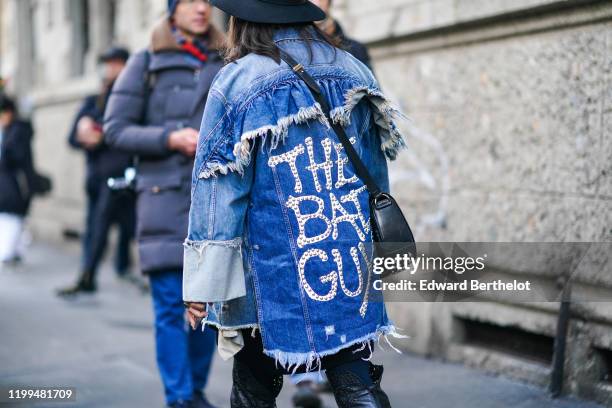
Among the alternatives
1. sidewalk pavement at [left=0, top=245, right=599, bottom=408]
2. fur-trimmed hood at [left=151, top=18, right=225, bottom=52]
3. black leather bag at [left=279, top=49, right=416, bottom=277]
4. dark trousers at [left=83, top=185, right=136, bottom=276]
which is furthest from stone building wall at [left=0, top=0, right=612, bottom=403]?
dark trousers at [left=83, top=185, right=136, bottom=276]

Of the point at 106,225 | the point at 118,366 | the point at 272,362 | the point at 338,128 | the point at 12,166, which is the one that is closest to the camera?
the point at 338,128

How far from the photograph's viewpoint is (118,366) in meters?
5.33

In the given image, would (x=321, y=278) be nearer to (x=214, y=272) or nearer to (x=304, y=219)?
(x=304, y=219)

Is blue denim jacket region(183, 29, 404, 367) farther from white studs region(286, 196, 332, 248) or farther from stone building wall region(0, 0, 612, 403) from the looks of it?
stone building wall region(0, 0, 612, 403)

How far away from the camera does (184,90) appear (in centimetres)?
425

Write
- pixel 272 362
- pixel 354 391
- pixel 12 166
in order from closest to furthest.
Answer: pixel 354 391
pixel 272 362
pixel 12 166

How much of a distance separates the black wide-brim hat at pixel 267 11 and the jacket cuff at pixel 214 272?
738 millimetres

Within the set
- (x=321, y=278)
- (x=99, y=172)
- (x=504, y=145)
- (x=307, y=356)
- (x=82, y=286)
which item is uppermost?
(x=504, y=145)

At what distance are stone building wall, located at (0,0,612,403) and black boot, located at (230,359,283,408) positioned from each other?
1988 mm

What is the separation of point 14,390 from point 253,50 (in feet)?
9.12

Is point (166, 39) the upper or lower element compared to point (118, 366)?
upper

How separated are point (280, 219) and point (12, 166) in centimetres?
718

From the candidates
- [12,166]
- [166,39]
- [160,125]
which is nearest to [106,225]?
[12,166]

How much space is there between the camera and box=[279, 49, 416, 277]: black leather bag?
283 centimetres
